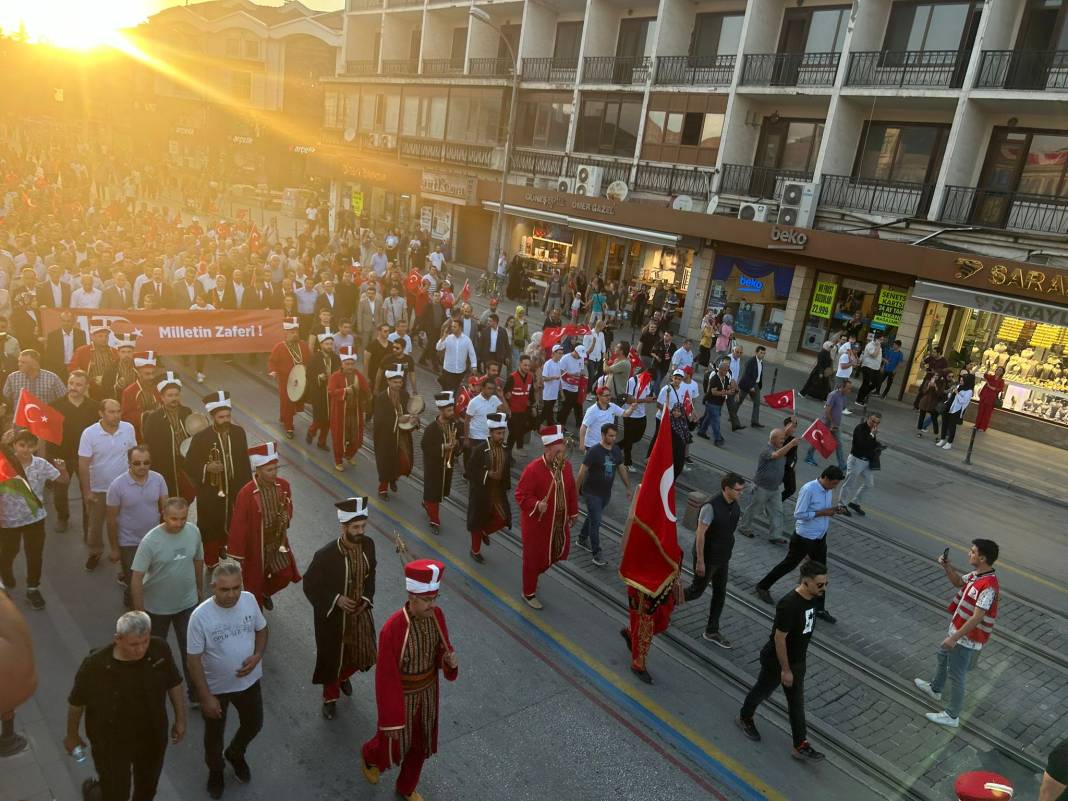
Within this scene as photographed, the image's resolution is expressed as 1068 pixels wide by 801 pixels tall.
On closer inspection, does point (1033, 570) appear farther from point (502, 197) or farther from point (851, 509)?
point (502, 197)

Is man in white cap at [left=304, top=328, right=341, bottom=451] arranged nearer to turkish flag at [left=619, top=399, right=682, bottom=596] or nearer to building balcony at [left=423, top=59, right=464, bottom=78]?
turkish flag at [left=619, top=399, right=682, bottom=596]

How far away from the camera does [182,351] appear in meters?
14.1

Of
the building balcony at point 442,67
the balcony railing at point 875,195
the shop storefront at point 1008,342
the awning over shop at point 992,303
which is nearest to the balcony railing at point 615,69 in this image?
the balcony railing at point 875,195

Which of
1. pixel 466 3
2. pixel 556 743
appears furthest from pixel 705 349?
pixel 466 3

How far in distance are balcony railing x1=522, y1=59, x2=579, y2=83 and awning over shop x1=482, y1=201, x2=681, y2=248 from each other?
6094 mm

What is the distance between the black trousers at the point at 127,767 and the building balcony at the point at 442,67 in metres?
38.7

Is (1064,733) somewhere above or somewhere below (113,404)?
below

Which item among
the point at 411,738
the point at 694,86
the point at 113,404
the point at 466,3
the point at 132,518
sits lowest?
the point at 411,738

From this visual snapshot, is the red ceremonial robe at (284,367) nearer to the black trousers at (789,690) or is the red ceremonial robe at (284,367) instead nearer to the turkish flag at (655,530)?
the turkish flag at (655,530)

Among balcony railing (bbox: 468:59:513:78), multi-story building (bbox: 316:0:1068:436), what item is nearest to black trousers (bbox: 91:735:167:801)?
multi-story building (bbox: 316:0:1068:436)

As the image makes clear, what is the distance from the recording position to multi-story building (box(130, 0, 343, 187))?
199ft

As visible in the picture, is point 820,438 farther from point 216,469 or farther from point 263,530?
point 216,469

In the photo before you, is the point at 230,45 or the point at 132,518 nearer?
the point at 132,518

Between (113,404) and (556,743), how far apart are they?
16.8ft
